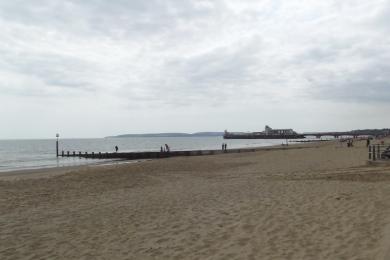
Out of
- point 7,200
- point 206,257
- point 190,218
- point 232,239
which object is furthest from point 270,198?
point 7,200

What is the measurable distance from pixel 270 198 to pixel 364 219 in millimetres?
3638

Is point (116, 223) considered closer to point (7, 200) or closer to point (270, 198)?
point (270, 198)

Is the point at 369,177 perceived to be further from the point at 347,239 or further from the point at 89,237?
the point at 89,237

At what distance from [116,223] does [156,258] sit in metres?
3.01

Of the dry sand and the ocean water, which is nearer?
the dry sand

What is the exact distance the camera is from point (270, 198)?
11641mm

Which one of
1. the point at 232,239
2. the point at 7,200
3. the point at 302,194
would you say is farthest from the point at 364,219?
the point at 7,200

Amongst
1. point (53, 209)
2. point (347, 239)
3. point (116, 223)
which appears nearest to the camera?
point (347, 239)

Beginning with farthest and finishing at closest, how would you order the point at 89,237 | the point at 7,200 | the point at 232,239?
the point at 7,200
the point at 89,237
the point at 232,239

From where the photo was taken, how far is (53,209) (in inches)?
456

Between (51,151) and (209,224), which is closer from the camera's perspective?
(209,224)

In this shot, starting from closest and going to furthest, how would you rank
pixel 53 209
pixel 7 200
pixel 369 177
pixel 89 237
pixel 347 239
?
1. pixel 347 239
2. pixel 89 237
3. pixel 53 209
4. pixel 7 200
5. pixel 369 177

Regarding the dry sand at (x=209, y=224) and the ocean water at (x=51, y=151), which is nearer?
the dry sand at (x=209, y=224)

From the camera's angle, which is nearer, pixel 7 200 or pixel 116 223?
pixel 116 223
